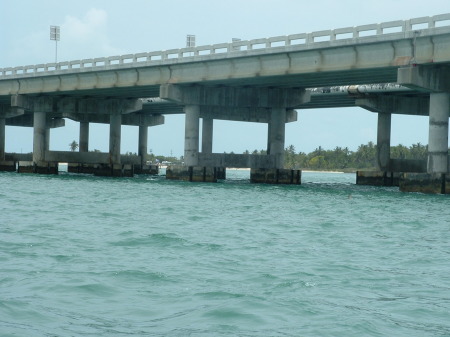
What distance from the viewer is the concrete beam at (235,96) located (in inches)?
2606

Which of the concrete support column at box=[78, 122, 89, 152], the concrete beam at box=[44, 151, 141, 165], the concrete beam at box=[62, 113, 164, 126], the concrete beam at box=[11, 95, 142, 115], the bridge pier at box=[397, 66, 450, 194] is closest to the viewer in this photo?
the bridge pier at box=[397, 66, 450, 194]

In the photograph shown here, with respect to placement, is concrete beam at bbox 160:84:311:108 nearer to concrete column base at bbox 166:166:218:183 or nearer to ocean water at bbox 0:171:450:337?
concrete column base at bbox 166:166:218:183

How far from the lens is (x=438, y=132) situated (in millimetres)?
51844

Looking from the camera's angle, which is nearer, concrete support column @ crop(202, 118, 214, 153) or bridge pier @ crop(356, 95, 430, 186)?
bridge pier @ crop(356, 95, 430, 186)

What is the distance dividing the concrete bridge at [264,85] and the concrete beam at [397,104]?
9cm

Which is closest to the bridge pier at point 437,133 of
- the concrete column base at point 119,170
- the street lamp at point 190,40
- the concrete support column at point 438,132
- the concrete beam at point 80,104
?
the concrete support column at point 438,132

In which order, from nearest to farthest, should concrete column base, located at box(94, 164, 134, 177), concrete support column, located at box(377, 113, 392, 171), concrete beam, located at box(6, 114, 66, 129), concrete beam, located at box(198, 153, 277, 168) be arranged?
concrete beam, located at box(198, 153, 277, 168), concrete support column, located at box(377, 113, 392, 171), concrete column base, located at box(94, 164, 134, 177), concrete beam, located at box(6, 114, 66, 129)

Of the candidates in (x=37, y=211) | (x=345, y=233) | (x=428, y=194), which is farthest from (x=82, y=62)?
(x=345, y=233)

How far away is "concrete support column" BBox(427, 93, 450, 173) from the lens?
51781 mm

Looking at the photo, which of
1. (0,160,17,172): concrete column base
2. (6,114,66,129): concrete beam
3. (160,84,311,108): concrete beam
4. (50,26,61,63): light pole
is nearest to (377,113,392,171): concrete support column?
(160,84,311,108): concrete beam

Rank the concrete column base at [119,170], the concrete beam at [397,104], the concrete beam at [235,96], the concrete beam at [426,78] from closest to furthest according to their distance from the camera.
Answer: the concrete beam at [426,78] → the concrete beam at [235,96] → the concrete beam at [397,104] → the concrete column base at [119,170]

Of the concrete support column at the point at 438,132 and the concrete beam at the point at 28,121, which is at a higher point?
the concrete beam at the point at 28,121

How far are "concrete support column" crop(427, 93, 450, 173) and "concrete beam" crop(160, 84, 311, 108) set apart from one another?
1975 cm

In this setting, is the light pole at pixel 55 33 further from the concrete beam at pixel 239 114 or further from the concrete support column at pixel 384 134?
the concrete support column at pixel 384 134
